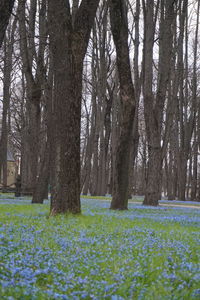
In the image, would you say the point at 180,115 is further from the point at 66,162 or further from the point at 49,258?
the point at 49,258

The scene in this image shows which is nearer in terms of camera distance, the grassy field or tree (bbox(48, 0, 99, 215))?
the grassy field

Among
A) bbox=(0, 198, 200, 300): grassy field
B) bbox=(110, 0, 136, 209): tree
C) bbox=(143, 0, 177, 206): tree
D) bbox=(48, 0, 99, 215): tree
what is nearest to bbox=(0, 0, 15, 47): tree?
bbox=(48, 0, 99, 215): tree

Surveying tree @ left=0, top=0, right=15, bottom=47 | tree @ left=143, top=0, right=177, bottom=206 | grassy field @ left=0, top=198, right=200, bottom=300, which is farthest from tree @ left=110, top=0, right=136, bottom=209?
grassy field @ left=0, top=198, right=200, bottom=300

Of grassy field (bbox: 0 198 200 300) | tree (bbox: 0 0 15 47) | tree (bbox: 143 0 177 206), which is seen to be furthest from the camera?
tree (bbox: 143 0 177 206)

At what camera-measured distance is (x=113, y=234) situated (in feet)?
22.0

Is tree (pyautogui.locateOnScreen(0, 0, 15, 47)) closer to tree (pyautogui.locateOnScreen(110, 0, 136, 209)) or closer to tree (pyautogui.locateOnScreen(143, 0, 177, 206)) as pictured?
tree (pyautogui.locateOnScreen(110, 0, 136, 209))

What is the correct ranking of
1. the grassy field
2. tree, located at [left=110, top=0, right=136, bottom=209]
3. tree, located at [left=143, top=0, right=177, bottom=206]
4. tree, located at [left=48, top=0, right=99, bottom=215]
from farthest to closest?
tree, located at [left=143, top=0, right=177, bottom=206] → tree, located at [left=110, top=0, right=136, bottom=209] → tree, located at [left=48, top=0, right=99, bottom=215] → the grassy field

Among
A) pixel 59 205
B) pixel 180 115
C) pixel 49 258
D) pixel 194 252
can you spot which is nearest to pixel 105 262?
pixel 49 258

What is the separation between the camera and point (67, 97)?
32.6 feet

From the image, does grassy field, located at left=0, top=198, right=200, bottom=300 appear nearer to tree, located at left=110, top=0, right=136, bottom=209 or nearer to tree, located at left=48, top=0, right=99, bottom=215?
tree, located at left=48, top=0, right=99, bottom=215

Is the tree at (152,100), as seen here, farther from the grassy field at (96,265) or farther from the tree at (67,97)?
the grassy field at (96,265)

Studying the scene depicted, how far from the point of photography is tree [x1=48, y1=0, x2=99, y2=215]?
9773 millimetres

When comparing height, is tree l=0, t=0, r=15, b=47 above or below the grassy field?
above

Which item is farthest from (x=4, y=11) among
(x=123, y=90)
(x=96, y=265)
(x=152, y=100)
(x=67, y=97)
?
(x=152, y=100)
